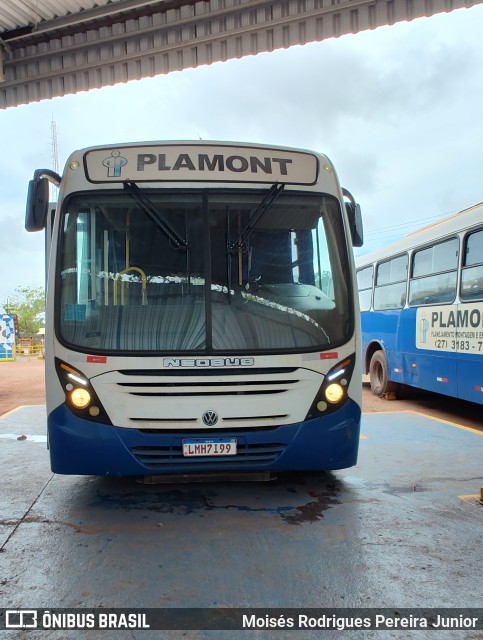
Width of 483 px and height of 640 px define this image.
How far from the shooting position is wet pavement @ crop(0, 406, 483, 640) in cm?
279

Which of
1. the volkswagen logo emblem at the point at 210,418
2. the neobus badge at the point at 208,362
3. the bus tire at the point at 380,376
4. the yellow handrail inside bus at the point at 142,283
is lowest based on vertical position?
the bus tire at the point at 380,376

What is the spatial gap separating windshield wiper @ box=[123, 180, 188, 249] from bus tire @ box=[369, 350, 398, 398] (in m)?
7.33

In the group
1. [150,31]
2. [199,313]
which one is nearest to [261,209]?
[199,313]

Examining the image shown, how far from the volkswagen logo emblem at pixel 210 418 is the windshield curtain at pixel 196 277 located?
1.51 feet

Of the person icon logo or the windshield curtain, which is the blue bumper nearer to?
the windshield curtain

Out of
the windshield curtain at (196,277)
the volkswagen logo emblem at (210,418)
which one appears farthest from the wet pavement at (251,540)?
the windshield curtain at (196,277)

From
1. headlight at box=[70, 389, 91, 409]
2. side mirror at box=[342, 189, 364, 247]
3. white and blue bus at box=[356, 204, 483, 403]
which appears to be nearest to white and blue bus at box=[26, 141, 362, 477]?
headlight at box=[70, 389, 91, 409]

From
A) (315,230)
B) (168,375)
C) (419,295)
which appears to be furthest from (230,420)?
(419,295)

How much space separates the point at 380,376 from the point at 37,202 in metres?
8.32

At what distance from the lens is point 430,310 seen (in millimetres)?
8344

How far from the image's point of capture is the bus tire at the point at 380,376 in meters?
10.4

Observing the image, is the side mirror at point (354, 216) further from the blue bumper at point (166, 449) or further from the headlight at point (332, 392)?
the blue bumper at point (166, 449)

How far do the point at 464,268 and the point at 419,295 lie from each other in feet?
4.68

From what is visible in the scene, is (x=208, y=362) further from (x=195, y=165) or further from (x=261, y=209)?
(x=195, y=165)
